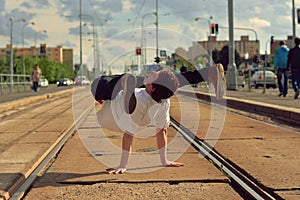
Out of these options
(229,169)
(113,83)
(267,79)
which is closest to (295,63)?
(229,169)

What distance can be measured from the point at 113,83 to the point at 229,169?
1.88 m

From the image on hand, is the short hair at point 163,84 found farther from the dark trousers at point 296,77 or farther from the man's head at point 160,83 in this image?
the dark trousers at point 296,77

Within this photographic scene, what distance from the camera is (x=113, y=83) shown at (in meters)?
6.81

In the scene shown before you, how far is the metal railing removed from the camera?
3595cm

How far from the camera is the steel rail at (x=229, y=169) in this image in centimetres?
551

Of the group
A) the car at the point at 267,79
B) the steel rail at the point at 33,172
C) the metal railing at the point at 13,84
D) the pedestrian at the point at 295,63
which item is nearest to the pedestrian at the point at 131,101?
the steel rail at the point at 33,172

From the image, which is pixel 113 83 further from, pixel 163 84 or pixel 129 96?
pixel 163 84

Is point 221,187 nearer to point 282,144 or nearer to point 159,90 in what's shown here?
point 159,90

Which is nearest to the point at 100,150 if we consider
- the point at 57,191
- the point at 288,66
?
the point at 57,191

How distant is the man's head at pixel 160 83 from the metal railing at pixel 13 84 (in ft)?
99.0

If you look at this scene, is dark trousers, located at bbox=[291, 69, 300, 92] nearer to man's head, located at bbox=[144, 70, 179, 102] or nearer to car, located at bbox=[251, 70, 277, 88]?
man's head, located at bbox=[144, 70, 179, 102]

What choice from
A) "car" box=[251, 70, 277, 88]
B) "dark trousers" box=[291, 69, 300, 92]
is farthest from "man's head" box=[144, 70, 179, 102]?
"car" box=[251, 70, 277, 88]

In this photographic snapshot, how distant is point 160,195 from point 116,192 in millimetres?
500

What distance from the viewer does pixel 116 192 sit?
5.68 meters
